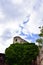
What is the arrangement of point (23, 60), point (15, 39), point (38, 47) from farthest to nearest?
point (15, 39) < point (38, 47) < point (23, 60)

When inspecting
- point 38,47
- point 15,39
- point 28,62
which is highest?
point 15,39

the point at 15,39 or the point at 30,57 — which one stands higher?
the point at 15,39

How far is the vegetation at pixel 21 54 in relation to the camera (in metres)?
41.3

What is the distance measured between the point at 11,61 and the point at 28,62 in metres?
2.90

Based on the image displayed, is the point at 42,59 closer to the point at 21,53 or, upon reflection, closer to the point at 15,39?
the point at 21,53

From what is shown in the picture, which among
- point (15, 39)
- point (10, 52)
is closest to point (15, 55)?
point (10, 52)

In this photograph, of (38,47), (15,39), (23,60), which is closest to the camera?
(23,60)

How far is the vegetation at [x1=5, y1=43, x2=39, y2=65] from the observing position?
41344mm

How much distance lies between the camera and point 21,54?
4162 cm

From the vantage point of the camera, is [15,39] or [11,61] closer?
[11,61]

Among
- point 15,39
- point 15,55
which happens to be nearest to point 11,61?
point 15,55

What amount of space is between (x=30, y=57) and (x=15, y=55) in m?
2.54

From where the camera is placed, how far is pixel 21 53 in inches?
1642

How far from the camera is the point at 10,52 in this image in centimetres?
4203
